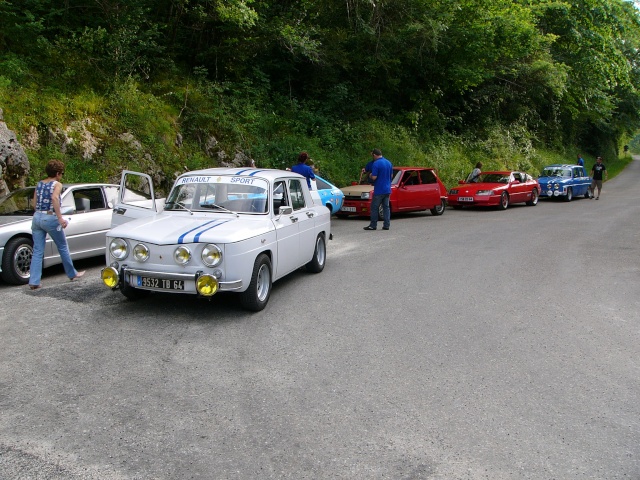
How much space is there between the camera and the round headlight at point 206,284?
6113 mm

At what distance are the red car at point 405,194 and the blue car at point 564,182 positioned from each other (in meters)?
9.13

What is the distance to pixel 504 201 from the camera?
2148 cm

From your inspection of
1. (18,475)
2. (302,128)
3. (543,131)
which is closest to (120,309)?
(18,475)

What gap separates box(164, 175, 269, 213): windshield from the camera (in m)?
7.45

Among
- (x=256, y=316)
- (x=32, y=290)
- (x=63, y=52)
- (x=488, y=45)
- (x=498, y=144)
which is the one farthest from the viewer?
(x=498, y=144)

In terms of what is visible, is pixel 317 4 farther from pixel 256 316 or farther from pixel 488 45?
pixel 256 316

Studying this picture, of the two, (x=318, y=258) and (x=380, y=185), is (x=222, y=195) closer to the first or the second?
(x=318, y=258)

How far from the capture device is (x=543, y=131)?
4188cm

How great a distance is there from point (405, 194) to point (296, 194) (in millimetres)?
9572

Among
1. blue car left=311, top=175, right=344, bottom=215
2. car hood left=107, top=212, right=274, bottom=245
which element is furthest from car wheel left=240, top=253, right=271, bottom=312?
blue car left=311, top=175, right=344, bottom=215

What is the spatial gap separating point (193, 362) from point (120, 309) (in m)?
2.04

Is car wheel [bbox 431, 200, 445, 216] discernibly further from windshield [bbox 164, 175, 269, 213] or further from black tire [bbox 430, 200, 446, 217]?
windshield [bbox 164, 175, 269, 213]

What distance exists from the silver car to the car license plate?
2864 millimetres

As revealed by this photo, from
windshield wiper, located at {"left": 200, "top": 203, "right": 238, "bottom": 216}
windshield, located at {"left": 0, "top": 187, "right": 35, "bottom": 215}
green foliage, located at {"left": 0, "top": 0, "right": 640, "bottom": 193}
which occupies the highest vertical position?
green foliage, located at {"left": 0, "top": 0, "right": 640, "bottom": 193}
